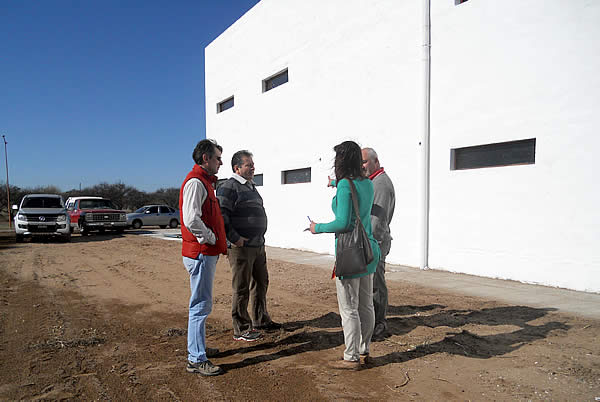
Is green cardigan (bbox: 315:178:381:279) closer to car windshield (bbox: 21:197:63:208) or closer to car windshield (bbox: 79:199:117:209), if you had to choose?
car windshield (bbox: 21:197:63:208)

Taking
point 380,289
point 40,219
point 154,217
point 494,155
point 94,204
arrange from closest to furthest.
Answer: point 380,289
point 494,155
point 40,219
point 94,204
point 154,217

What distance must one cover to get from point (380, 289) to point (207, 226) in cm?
206

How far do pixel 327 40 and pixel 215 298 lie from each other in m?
8.41

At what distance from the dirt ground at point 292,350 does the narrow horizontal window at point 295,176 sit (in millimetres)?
6007

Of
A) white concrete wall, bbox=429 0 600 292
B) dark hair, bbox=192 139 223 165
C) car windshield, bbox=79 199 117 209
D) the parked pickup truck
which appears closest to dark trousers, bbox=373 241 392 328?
dark hair, bbox=192 139 223 165

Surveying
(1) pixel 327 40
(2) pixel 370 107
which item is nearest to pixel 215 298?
(2) pixel 370 107

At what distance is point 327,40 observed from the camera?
443 inches

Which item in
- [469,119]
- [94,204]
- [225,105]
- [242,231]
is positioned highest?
[225,105]

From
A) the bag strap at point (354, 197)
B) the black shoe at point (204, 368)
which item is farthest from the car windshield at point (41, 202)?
the bag strap at point (354, 197)

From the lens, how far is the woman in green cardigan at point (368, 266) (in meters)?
3.23

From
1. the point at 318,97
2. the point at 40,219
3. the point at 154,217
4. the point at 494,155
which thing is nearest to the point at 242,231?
the point at 494,155

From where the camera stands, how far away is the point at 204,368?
3.33 m

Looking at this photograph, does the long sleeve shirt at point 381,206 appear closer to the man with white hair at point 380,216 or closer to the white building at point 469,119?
the man with white hair at point 380,216

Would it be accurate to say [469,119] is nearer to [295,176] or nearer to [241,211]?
[241,211]
